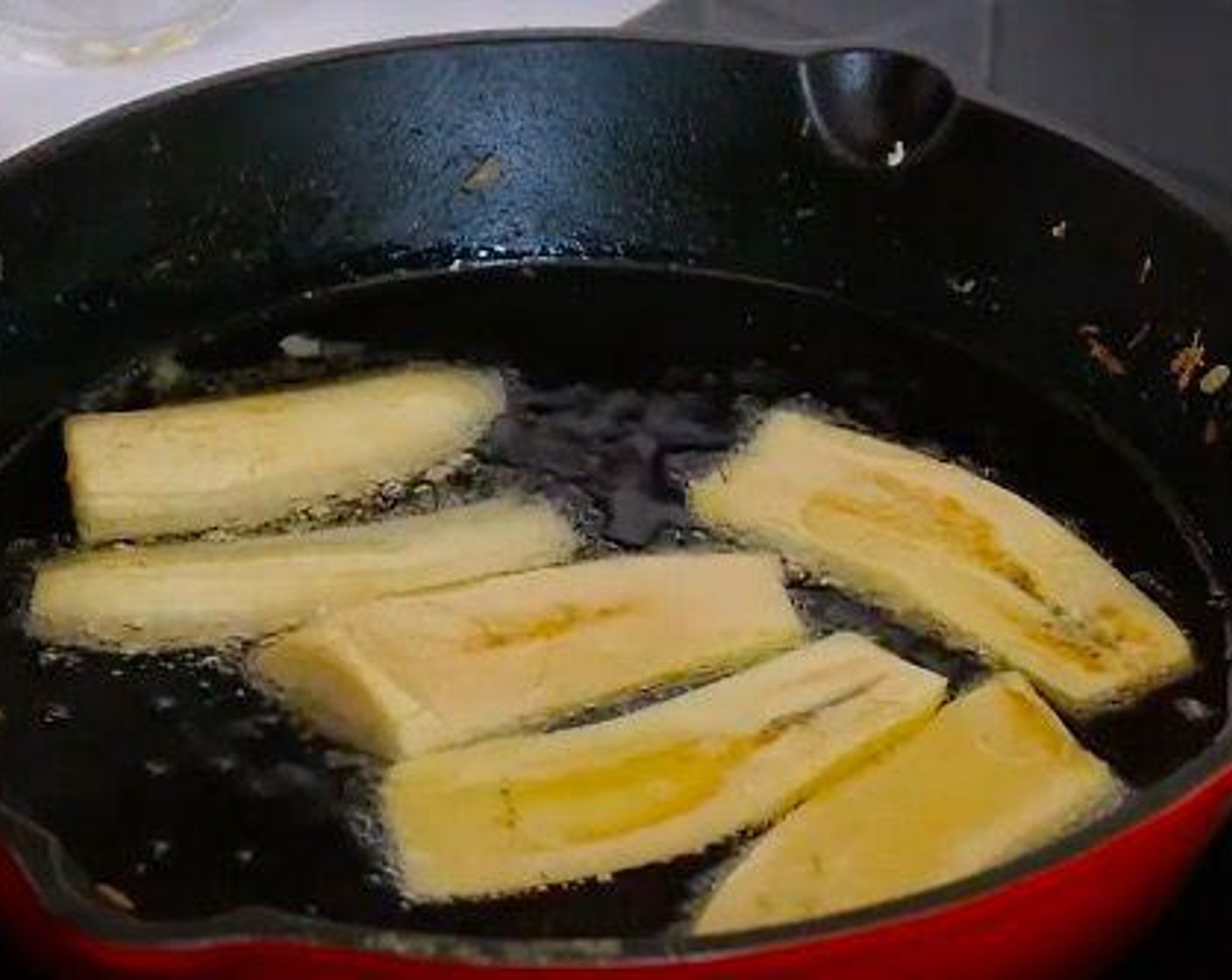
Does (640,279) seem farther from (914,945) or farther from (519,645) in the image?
(914,945)

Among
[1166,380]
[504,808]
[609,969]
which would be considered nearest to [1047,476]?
[1166,380]

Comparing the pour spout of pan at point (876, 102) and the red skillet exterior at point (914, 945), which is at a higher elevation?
the pour spout of pan at point (876, 102)

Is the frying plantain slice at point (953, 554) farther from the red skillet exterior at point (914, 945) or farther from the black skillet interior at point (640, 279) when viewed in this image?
the red skillet exterior at point (914, 945)

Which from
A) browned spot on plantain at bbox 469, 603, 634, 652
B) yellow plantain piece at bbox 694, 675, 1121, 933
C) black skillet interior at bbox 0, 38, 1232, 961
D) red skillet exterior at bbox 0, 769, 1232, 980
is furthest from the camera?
black skillet interior at bbox 0, 38, 1232, 961

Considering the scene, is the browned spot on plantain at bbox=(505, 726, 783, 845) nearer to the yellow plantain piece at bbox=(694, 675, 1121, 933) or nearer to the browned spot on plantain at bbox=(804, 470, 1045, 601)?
the yellow plantain piece at bbox=(694, 675, 1121, 933)

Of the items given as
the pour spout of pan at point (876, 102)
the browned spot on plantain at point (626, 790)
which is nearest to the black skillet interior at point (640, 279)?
the pour spout of pan at point (876, 102)

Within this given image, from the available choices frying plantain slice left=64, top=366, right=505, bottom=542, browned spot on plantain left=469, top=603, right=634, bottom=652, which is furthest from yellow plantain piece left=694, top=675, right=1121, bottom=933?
frying plantain slice left=64, top=366, right=505, bottom=542
